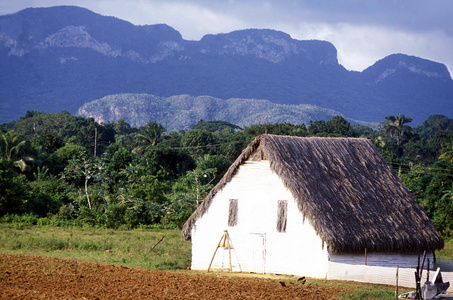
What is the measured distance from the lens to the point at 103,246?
29.5 meters

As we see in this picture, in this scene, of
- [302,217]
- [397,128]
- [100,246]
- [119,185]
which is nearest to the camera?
[302,217]

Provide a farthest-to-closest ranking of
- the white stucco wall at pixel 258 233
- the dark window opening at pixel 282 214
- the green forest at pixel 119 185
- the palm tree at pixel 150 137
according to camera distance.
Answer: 1. the palm tree at pixel 150 137
2. the green forest at pixel 119 185
3. the dark window opening at pixel 282 214
4. the white stucco wall at pixel 258 233

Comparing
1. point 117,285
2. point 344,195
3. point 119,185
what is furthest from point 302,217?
point 119,185

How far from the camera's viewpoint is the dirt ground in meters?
16.1

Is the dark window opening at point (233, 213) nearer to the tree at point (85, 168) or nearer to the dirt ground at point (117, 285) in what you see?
the dirt ground at point (117, 285)

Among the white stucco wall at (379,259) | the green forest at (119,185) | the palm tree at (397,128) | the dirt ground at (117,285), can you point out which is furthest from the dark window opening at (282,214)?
the palm tree at (397,128)

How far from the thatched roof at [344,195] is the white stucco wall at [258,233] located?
39 centimetres

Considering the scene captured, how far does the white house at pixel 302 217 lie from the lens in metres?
22.7

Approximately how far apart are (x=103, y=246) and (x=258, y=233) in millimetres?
8851

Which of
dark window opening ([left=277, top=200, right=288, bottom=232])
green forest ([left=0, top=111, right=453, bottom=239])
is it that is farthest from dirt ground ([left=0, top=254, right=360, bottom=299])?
green forest ([left=0, top=111, right=453, bottom=239])

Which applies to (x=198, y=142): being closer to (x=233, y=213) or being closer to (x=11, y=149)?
(x=11, y=149)

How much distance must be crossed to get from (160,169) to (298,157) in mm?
37263

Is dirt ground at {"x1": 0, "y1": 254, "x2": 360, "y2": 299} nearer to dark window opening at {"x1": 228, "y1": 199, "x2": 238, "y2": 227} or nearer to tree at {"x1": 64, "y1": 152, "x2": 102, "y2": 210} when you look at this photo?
dark window opening at {"x1": 228, "y1": 199, "x2": 238, "y2": 227}

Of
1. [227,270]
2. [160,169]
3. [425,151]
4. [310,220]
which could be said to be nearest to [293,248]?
[310,220]
